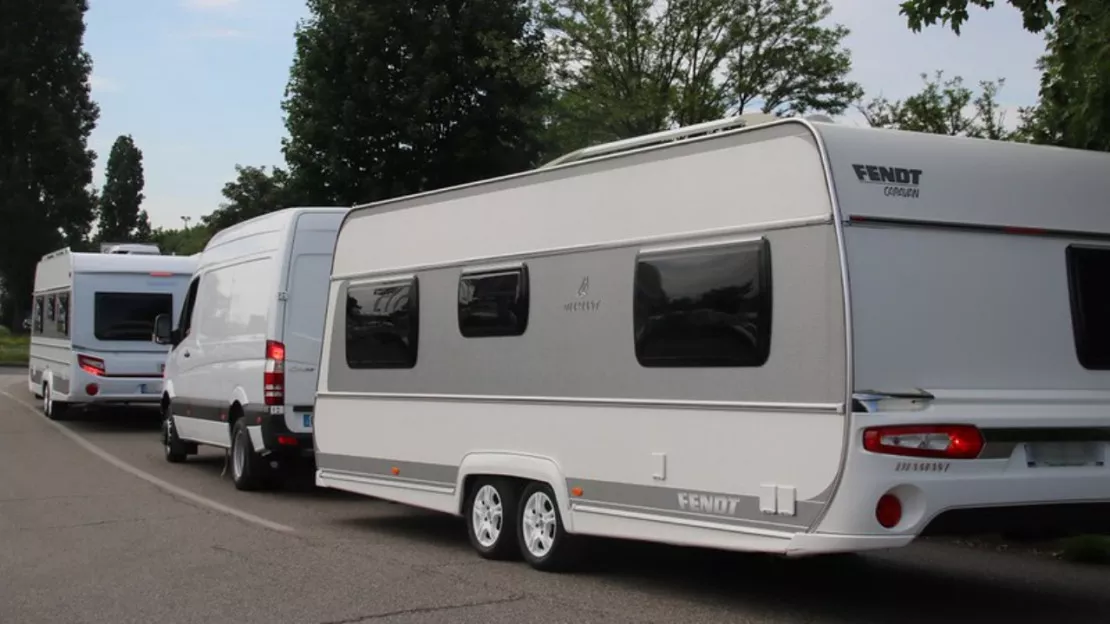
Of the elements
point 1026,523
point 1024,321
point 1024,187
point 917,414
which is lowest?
point 1026,523

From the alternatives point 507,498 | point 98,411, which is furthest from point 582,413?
point 98,411

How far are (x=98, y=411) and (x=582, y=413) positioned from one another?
1934 centimetres

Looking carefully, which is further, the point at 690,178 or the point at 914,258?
the point at 690,178

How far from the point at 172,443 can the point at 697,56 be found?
A: 12.2 meters

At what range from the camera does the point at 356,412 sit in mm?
11531

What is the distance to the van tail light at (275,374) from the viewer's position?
1345 centimetres

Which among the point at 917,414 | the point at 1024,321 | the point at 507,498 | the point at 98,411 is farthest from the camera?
the point at 98,411

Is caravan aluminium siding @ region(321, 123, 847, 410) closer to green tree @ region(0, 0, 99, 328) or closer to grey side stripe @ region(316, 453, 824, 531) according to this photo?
grey side stripe @ region(316, 453, 824, 531)

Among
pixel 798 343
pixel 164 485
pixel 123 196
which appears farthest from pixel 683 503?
pixel 123 196

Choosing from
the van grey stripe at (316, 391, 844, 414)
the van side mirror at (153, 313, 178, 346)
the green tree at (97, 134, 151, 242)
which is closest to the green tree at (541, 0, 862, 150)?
the van side mirror at (153, 313, 178, 346)

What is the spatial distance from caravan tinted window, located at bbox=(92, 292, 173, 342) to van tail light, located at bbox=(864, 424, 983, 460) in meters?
17.3

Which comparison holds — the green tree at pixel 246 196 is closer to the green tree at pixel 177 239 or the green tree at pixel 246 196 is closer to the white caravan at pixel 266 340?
the white caravan at pixel 266 340

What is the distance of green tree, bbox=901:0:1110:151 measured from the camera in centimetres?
1016

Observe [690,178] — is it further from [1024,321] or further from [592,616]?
[592,616]
